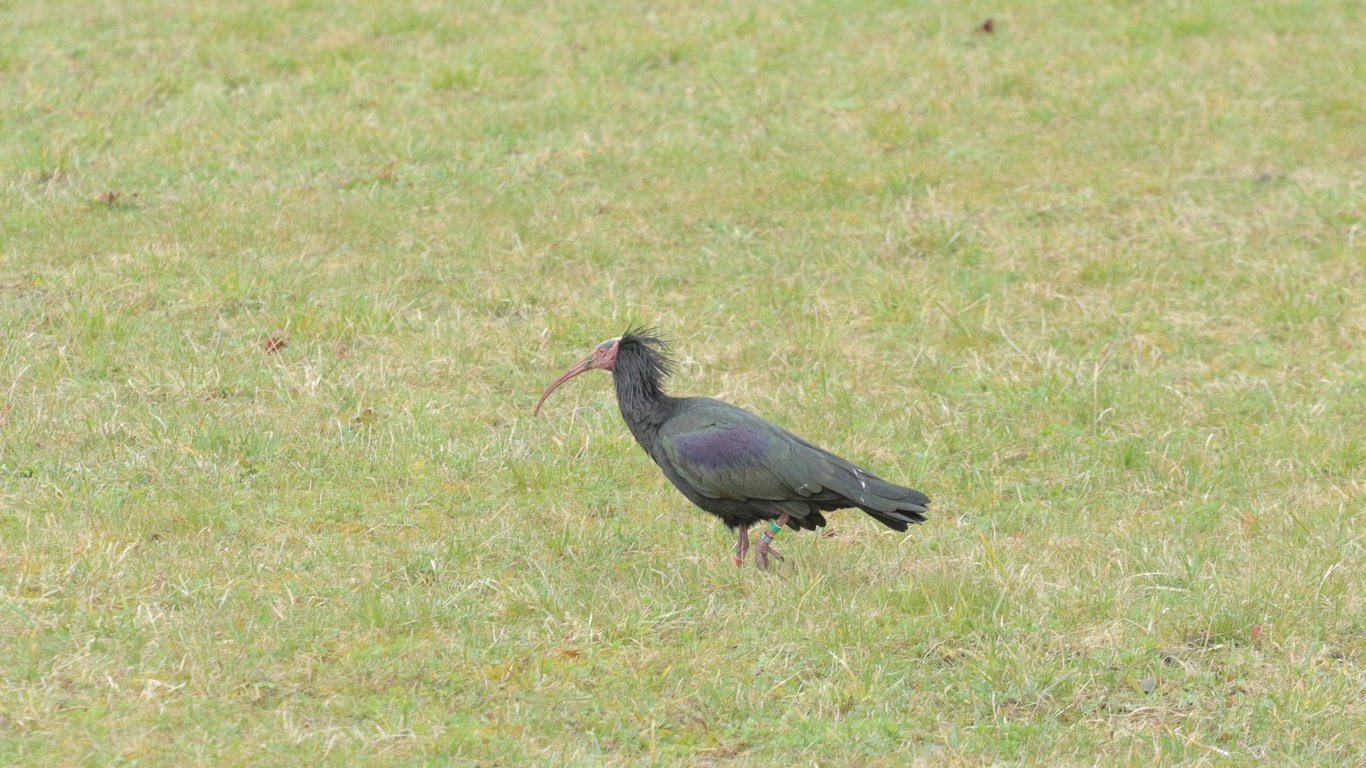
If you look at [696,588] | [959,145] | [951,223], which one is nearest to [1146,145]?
[959,145]

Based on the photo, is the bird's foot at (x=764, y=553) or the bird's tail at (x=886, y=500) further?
the bird's foot at (x=764, y=553)

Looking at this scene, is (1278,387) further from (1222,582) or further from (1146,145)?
(1146,145)

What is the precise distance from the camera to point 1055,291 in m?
11.7

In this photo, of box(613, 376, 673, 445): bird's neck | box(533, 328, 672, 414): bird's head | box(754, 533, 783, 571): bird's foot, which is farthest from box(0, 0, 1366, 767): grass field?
box(533, 328, 672, 414): bird's head

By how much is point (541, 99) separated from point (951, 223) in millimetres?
4115

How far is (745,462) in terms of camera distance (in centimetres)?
787

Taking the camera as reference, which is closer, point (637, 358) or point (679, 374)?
point (637, 358)

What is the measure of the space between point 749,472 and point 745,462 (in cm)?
5

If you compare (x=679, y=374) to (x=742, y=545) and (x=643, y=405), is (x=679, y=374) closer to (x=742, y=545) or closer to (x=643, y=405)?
(x=643, y=405)

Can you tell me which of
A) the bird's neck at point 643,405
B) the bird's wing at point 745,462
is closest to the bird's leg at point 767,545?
the bird's wing at point 745,462

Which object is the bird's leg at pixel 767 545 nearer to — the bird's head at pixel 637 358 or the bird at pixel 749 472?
the bird at pixel 749 472

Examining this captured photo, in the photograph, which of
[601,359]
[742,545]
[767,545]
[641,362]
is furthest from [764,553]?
[601,359]

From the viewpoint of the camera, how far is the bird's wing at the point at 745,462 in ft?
25.7

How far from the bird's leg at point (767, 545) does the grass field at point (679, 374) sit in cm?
26
